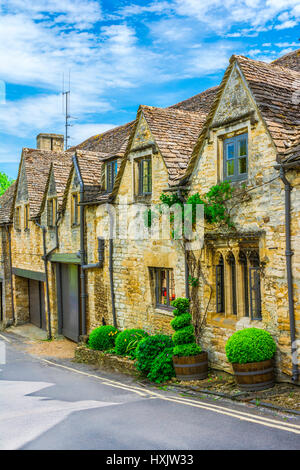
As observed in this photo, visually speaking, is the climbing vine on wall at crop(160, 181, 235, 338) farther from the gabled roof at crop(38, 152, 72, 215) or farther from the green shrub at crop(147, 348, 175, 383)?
the gabled roof at crop(38, 152, 72, 215)

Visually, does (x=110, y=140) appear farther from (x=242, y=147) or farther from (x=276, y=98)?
(x=276, y=98)

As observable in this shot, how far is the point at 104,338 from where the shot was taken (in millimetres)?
15547

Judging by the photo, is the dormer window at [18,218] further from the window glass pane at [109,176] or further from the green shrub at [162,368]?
the green shrub at [162,368]

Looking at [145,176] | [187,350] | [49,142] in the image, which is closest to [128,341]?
[187,350]

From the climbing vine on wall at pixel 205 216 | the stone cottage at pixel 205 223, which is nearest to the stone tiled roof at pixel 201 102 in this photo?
the stone cottage at pixel 205 223

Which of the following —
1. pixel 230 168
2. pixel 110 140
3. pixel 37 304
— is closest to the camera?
pixel 230 168

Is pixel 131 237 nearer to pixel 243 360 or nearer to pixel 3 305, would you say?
pixel 243 360

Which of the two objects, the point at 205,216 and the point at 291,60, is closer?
the point at 205,216

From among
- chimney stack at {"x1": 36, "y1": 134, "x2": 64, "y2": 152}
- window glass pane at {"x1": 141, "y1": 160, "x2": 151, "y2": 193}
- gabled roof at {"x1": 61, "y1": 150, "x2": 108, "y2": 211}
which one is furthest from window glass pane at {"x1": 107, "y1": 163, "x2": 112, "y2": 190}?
chimney stack at {"x1": 36, "y1": 134, "x2": 64, "y2": 152}

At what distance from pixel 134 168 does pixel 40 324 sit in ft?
46.8

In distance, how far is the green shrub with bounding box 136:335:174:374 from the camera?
12.3 meters

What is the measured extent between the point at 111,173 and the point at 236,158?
6872mm

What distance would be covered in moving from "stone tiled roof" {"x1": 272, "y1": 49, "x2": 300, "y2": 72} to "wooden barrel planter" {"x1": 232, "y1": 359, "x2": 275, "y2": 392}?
30.8ft
